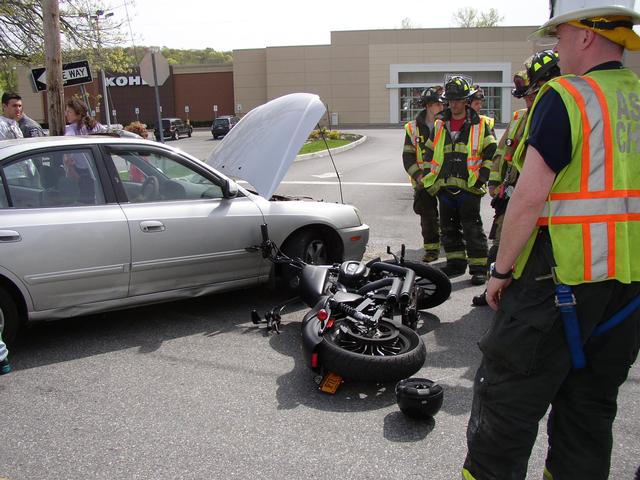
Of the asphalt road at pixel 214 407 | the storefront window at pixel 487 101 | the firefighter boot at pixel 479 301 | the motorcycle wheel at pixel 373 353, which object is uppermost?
the storefront window at pixel 487 101

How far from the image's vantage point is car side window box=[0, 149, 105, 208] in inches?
Result: 167

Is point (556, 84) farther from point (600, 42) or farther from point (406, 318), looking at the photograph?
point (406, 318)

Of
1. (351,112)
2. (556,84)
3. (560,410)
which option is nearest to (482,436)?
(560,410)

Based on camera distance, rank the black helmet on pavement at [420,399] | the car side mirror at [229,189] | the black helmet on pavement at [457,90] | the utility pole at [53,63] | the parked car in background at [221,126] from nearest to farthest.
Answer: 1. the black helmet on pavement at [420,399]
2. the car side mirror at [229,189]
3. the black helmet on pavement at [457,90]
4. the utility pole at [53,63]
5. the parked car in background at [221,126]

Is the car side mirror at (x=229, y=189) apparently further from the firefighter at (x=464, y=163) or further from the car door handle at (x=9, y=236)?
the firefighter at (x=464, y=163)

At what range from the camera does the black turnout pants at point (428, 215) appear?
271 inches

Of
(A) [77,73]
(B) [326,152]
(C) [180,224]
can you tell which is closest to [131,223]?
(C) [180,224]

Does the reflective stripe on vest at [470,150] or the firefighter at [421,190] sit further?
the firefighter at [421,190]

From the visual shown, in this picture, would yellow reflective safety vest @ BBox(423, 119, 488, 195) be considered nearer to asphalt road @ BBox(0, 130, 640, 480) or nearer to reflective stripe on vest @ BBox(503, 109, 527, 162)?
reflective stripe on vest @ BBox(503, 109, 527, 162)

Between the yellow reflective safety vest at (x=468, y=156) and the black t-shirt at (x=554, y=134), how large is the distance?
4.23m

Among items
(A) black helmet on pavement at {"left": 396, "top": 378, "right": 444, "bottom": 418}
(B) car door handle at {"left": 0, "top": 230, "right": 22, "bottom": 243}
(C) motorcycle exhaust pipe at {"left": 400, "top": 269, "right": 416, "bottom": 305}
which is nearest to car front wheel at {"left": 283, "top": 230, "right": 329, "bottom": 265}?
(C) motorcycle exhaust pipe at {"left": 400, "top": 269, "right": 416, "bottom": 305}

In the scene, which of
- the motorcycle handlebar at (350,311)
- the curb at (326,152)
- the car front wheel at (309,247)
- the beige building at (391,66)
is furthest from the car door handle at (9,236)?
the beige building at (391,66)

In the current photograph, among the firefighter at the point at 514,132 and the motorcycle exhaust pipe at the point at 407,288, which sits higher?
the firefighter at the point at 514,132

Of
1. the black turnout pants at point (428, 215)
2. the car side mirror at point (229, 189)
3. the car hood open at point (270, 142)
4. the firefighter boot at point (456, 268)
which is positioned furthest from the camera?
the black turnout pants at point (428, 215)
